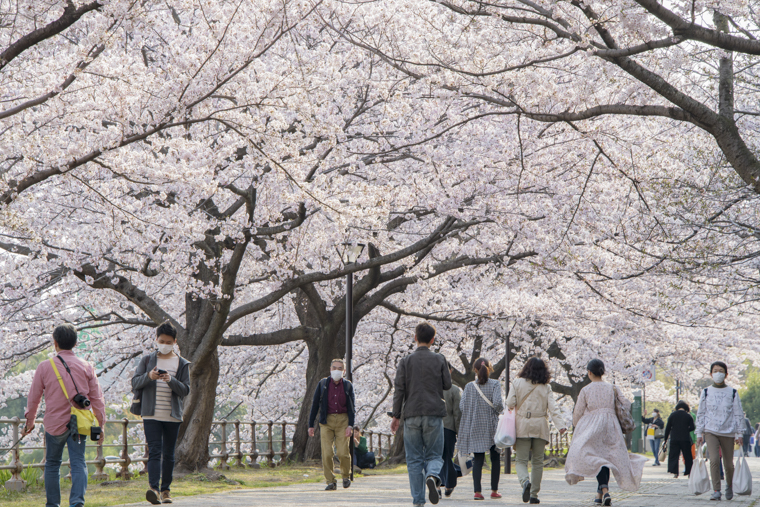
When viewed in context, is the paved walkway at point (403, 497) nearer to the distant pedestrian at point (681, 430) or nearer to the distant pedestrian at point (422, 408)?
the distant pedestrian at point (422, 408)

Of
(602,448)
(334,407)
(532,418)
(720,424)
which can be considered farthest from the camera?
(334,407)

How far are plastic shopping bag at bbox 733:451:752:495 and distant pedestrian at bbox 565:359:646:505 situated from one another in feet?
8.22

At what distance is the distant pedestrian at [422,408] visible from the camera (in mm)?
7699

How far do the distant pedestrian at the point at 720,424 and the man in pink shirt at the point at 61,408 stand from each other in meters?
7.81

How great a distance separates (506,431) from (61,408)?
193 inches

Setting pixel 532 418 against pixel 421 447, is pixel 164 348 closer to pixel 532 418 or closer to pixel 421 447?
pixel 421 447

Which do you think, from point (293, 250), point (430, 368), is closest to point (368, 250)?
point (293, 250)

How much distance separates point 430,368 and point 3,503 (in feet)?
17.6

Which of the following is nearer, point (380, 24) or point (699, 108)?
point (699, 108)

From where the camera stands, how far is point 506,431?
9.30 metres

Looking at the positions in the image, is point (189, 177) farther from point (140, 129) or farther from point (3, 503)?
point (3, 503)

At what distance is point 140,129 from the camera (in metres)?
9.54

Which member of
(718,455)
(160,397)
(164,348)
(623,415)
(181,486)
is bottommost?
(181,486)

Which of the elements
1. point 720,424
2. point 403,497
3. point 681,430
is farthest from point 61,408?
point 681,430
